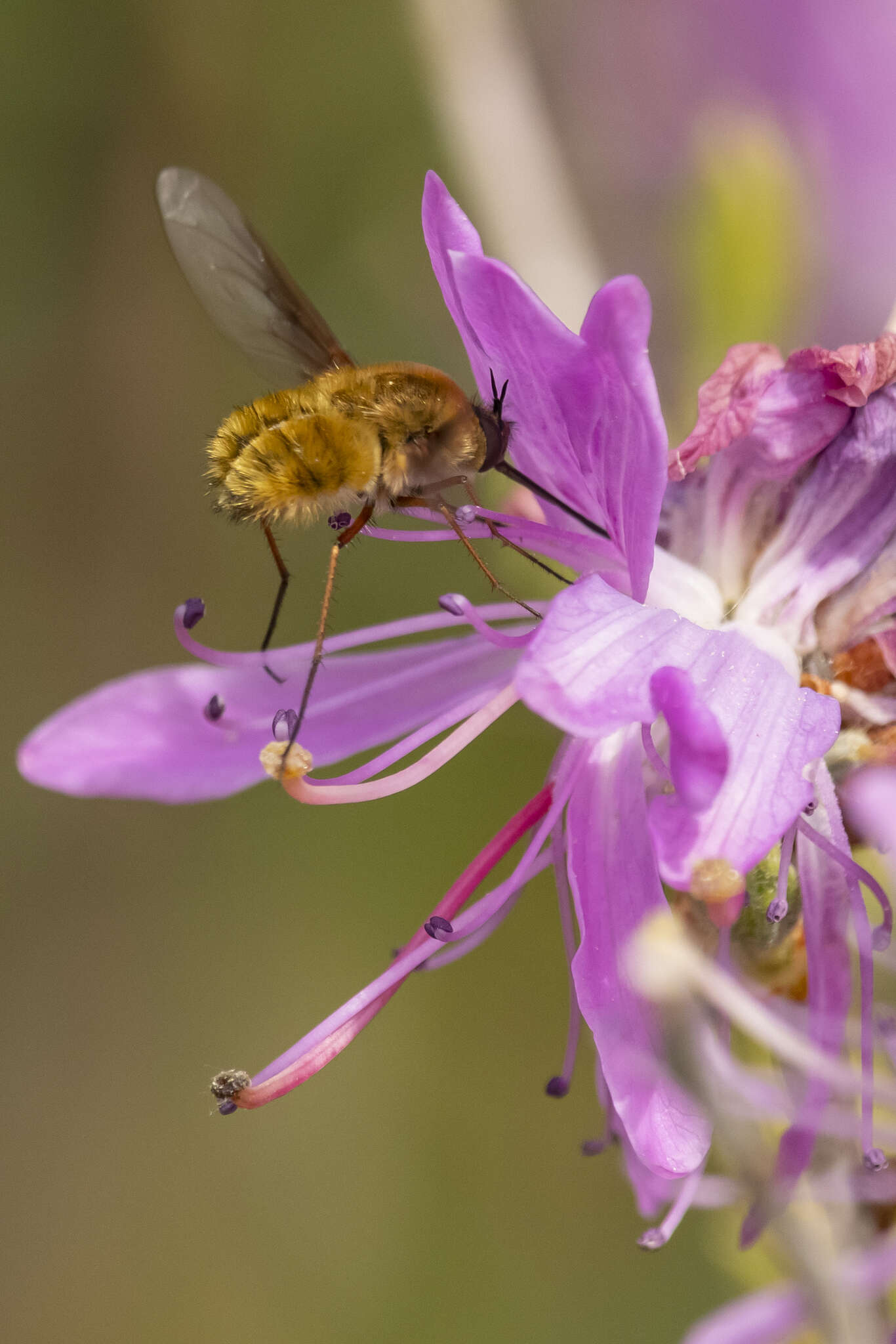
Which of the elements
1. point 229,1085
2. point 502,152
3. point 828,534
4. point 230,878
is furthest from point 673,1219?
point 230,878

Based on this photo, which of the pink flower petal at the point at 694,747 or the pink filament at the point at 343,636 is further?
the pink filament at the point at 343,636

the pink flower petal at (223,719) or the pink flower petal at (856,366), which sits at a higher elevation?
the pink flower petal at (856,366)

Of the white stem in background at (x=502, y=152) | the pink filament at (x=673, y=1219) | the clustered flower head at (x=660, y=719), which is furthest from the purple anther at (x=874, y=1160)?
the white stem in background at (x=502, y=152)

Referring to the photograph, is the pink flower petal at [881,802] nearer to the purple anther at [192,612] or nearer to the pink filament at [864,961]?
the pink filament at [864,961]

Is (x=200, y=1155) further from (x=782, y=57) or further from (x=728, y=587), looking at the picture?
(x=782, y=57)

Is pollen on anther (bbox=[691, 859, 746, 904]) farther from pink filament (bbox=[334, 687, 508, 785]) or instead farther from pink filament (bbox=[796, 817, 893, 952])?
pink filament (bbox=[334, 687, 508, 785])

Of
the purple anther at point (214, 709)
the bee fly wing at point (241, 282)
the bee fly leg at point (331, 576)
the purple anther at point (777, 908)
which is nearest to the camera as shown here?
the purple anther at point (777, 908)

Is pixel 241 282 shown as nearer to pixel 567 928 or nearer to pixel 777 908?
pixel 567 928
